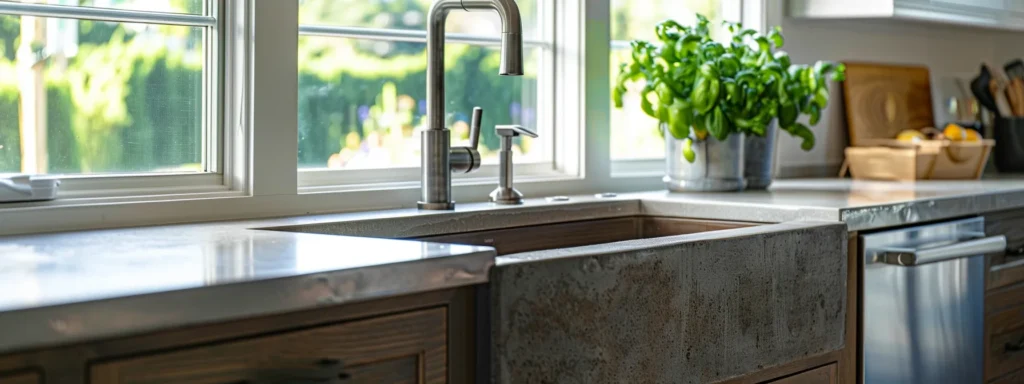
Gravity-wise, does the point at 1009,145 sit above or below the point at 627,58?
below

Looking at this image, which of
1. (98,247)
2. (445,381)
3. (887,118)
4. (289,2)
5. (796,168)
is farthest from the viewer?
(887,118)

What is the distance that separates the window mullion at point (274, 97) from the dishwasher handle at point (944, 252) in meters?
1.08

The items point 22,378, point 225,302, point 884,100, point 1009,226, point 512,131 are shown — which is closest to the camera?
point 22,378

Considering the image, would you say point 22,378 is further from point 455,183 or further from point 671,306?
point 455,183

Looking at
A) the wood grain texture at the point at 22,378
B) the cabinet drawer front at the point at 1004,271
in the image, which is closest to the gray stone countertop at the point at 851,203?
the cabinet drawer front at the point at 1004,271

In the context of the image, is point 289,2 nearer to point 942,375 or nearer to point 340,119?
point 340,119

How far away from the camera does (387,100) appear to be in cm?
218

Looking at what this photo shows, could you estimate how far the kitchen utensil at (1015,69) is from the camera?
147 inches

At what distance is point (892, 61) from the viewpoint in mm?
3426

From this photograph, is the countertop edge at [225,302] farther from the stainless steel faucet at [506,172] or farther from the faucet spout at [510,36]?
the stainless steel faucet at [506,172]

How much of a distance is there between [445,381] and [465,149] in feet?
2.72

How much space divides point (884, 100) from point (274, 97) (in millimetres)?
2079

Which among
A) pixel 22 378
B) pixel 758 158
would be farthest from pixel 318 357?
pixel 758 158

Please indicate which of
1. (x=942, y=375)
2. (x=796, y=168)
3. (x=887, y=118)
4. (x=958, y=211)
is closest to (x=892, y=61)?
(x=887, y=118)
